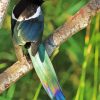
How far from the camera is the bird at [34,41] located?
1069 mm

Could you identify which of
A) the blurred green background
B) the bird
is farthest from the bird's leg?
the blurred green background

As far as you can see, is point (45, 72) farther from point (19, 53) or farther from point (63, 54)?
point (63, 54)

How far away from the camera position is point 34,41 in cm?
107

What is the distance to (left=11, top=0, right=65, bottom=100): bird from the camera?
107cm

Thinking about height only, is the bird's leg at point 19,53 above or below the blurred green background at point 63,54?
above

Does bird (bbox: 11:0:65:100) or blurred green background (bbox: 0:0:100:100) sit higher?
bird (bbox: 11:0:65:100)

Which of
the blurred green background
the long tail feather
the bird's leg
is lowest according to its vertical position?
the blurred green background

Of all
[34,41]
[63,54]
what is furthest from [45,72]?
[63,54]

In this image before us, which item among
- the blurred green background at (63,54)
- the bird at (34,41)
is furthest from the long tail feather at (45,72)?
the blurred green background at (63,54)

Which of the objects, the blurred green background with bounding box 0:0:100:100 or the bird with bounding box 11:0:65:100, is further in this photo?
the blurred green background with bounding box 0:0:100:100

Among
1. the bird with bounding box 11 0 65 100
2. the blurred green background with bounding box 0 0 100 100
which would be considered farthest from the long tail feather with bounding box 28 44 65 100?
the blurred green background with bounding box 0 0 100 100

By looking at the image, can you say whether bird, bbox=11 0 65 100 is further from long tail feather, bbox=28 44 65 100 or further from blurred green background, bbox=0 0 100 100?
blurred green background, bbox=0 0 100 100

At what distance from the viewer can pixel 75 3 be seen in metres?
1.39

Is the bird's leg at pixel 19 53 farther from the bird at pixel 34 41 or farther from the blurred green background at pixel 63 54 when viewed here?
the blurred green background at pixel 63 54
